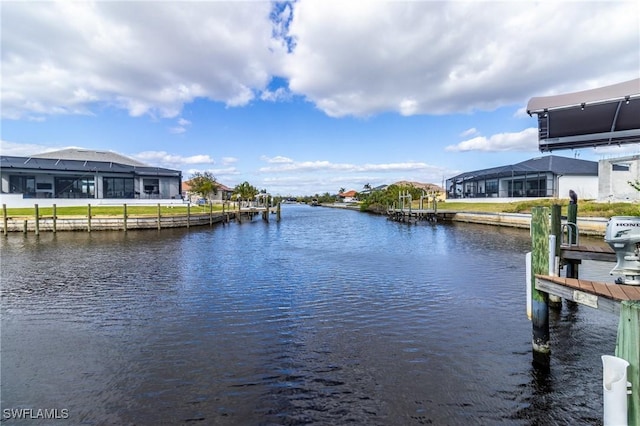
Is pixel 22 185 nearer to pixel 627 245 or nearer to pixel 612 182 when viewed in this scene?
pixel 627 245

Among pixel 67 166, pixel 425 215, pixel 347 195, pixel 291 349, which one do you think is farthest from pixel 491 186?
pixel 347 195

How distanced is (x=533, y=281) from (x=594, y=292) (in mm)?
1618

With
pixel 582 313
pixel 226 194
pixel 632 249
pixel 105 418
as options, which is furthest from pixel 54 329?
pixel 226 194

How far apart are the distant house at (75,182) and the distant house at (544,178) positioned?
47.7 meters

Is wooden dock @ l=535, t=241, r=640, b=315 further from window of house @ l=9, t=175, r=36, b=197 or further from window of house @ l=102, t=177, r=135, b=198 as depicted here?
window of house @ l=9, t=175, r=36, b=197

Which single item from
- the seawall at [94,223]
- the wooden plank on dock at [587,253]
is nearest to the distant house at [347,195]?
the seawall at [94,223]

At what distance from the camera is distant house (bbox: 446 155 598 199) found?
48.8 meters

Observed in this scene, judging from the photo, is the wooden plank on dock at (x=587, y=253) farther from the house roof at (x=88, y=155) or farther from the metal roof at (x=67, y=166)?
the house roof at (x=88, y=155)

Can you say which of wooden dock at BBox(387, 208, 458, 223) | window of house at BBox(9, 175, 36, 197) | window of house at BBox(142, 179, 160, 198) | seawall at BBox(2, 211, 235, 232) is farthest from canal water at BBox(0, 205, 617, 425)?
window of house at BBox(142, 179, 160, 198)

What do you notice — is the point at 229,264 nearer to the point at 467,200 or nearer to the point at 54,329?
the point at 54,329

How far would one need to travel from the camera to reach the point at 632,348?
10.6 feet

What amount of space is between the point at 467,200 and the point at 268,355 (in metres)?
57.7

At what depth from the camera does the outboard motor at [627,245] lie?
5.48 m

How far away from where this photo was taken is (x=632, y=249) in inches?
218
